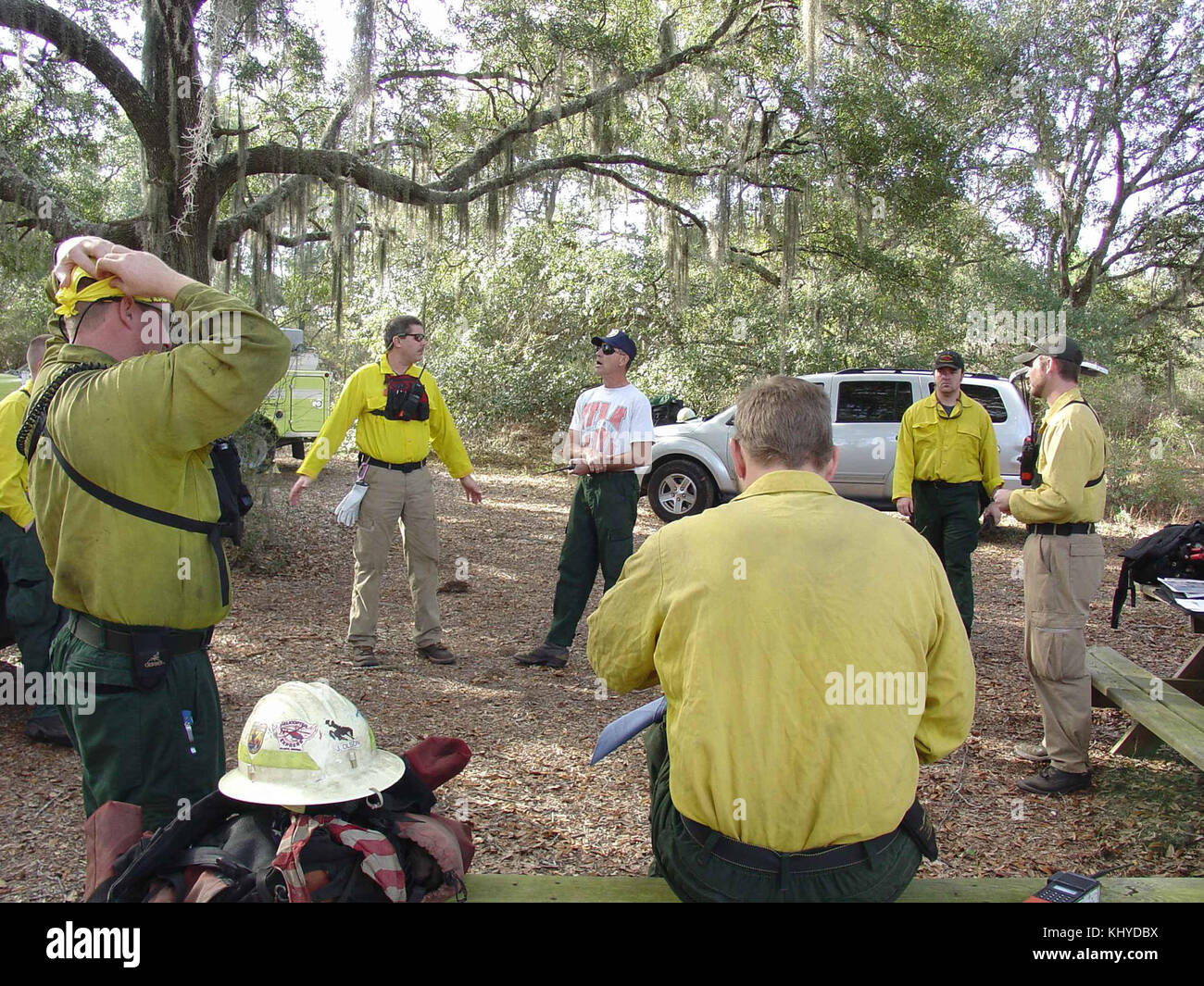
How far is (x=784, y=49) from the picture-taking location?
1277cm

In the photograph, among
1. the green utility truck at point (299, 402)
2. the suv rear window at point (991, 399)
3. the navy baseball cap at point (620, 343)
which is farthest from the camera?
the green utility truck at point (299, 402)

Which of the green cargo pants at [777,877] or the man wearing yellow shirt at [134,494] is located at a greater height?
the man wearing yellow shirt at [134,494]

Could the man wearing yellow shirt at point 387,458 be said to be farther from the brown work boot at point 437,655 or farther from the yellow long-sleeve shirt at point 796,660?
the yellow long-sleeve shirt at point 796,660

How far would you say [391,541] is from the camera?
19.2 feet

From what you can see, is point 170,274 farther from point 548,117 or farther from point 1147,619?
point 548,117

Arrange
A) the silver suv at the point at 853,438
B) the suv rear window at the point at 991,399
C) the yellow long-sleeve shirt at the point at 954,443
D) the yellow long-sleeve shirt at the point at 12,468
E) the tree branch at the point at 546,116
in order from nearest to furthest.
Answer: the yellow long-sleeve shirt at the point at 12,468 < the yellow long-sleeve shirt at the point at 954,443 < the tree branch at the point at 546,116 < the suv rear window at the point at 991,399 < the silver suv at the point at 853,438

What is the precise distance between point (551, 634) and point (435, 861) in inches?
155

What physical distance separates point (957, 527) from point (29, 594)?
5.87m

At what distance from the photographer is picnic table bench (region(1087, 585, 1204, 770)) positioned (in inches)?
156

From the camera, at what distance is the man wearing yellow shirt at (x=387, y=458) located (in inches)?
228

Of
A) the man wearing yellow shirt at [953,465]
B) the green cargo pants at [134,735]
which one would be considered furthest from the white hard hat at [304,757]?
the man wearing yellow shirt at [953,465]

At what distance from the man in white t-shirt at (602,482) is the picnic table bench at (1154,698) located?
112 inches

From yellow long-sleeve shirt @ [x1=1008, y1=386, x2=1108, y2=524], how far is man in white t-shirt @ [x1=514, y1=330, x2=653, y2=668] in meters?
2.35
